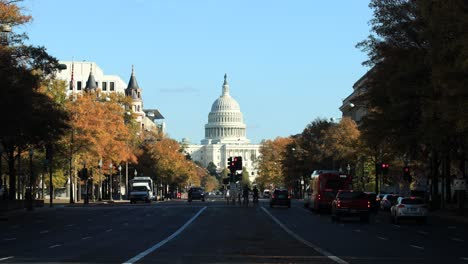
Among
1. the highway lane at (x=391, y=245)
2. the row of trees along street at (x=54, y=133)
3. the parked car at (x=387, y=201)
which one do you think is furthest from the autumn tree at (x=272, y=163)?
the highway lane at (x=391, y=245)

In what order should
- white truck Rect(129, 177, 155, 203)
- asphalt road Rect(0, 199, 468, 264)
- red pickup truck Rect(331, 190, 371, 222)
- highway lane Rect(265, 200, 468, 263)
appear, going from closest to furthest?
asphalt road Rect(0, 199, 468, 264), highway lane Rect(265, 200, 468, 263), red pickup truck Rect(331, 190, 371, 222), white truck Rect(129, 177, 155, 203)

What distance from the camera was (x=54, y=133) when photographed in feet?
214

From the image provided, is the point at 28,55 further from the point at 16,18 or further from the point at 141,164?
the point at 141,164

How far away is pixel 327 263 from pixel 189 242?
9.95m

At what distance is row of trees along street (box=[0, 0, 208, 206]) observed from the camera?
2135 inches

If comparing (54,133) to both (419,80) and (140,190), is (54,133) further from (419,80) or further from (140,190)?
(140,190)

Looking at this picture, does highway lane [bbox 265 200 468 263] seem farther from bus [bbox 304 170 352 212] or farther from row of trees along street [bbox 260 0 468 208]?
bus [bbox 304 170 352 212]

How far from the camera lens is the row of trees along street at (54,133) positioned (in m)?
54.2

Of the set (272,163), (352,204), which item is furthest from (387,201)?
(272,163)

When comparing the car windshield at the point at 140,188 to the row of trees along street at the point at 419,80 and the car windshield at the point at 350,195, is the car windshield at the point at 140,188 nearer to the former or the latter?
the row of trees along street at the point at 419,80

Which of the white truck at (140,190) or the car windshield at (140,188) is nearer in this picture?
the white truck at (140,190)

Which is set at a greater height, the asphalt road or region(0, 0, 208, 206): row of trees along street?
region(0, 0, 208, 206): row of trees along street

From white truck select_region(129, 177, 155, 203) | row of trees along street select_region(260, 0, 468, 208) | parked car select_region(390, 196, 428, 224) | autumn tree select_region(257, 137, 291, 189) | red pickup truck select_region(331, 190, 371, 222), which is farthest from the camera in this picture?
autumn tree select_region(257, 137, 291, 189)

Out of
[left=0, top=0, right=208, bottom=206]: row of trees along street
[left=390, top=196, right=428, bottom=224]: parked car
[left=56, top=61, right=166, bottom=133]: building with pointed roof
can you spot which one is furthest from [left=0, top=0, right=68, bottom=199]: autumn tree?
[left=56, top=61, right=166, bottom=133]: building with pointed roof
